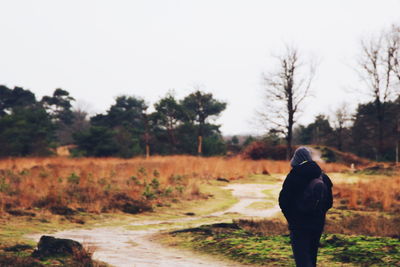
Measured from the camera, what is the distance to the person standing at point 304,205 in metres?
4.31

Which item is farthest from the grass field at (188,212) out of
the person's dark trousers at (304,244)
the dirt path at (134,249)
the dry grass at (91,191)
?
the person's dark trousers at (304,244)

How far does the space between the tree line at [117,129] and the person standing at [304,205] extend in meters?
30.5

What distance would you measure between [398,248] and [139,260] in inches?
173

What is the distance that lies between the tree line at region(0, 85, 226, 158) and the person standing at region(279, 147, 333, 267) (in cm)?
3054

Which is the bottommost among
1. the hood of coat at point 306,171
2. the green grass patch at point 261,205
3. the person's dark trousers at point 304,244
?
the green grass patch at point 261,205

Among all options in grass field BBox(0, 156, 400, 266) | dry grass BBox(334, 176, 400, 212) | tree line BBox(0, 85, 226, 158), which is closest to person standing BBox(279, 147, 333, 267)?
grass field BBox(0, 156, 400, 266)

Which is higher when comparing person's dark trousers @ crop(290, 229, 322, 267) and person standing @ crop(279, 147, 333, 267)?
person standing @ crop(279, 147, 333, 267)

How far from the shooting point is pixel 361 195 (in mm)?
15656

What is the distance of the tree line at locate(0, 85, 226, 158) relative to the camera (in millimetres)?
34500

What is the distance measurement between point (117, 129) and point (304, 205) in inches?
1863

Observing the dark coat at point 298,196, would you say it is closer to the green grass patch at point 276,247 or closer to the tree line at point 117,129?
the green grass patch at point 276,247

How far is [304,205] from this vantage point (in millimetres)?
4289

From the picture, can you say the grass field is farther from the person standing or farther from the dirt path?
the person standing

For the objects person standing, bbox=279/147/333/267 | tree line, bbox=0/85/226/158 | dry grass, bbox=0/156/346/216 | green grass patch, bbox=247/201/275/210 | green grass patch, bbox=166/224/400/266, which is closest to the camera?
person standing, bbox=279/147/333/267
